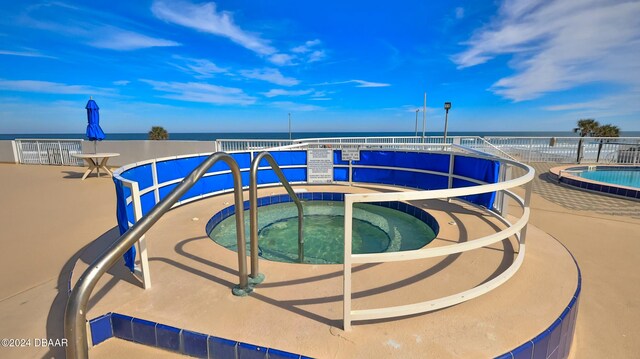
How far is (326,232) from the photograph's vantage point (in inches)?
214

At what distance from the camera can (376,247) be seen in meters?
4.78

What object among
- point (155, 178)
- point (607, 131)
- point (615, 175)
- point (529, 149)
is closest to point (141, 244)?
point (155, 178)

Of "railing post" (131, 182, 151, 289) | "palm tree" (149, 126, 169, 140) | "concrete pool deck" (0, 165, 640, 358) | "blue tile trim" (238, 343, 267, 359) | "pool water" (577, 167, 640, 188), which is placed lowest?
"concrete pool deck" (0, 165, 640, 358)

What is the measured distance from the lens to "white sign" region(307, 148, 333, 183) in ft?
25.8

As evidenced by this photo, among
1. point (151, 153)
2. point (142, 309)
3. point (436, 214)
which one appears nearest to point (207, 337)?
point (142, 309)

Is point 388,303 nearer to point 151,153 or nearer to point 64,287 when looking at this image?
point 64,287

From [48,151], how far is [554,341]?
17775 millimetres

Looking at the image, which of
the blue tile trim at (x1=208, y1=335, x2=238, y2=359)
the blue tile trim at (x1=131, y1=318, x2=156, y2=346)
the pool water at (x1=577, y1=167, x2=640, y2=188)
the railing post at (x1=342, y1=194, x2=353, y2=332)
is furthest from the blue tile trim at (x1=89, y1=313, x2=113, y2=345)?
the pool water at (x1=577, y1=167, x2=640, y2=188)

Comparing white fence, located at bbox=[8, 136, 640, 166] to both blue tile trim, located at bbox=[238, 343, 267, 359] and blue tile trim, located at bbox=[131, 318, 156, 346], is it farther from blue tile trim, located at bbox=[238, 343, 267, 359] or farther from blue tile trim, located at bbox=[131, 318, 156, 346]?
blue tile trim, located at bbox=[238, 343, 267, 359]

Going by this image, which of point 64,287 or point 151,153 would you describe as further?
point 151,153

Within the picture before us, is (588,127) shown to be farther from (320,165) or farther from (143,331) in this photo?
(143,331)

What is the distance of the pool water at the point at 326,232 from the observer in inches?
180

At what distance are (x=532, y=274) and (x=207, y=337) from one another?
3.17 metres

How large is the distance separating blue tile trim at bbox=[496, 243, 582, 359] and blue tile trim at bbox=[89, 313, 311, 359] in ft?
5.11
